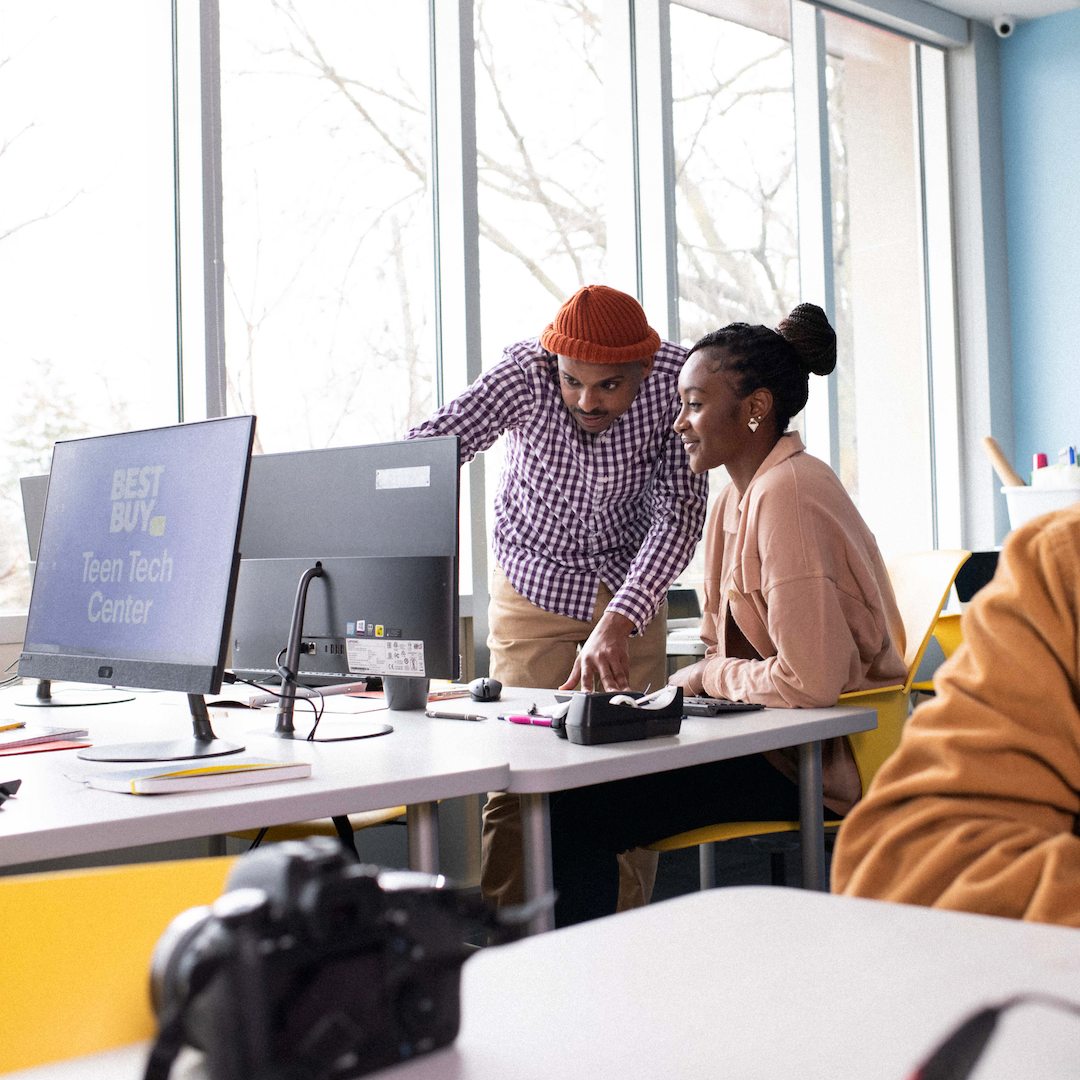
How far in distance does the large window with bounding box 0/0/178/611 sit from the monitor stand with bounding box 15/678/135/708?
494mm

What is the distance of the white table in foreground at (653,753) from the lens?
1.56 m

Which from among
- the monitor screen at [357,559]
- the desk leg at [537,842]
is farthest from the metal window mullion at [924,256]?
the desk leg at [537,842]

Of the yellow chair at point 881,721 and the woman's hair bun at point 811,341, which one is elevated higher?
the woman's hair bun at point 811,341

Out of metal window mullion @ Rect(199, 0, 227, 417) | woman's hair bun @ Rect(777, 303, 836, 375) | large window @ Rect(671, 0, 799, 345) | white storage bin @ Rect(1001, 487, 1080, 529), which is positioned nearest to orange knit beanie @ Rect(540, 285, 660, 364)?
woman's hair bun @ Rect(777, 303, 836, 375)

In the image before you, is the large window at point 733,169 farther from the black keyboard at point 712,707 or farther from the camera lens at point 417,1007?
the camera lens at point 417,1007

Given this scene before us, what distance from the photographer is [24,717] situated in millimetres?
2109

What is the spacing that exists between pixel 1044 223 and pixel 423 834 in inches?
192

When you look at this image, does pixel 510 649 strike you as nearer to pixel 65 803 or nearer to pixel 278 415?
pixel 278 415

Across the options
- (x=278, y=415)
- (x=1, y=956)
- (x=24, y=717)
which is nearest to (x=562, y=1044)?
(x=1, y=956)

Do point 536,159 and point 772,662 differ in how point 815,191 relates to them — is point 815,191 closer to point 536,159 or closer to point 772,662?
point 536,159

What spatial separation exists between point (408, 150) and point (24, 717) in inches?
90.3

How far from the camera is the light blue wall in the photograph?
5.20 metres

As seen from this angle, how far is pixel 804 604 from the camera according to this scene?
1996 millimetres

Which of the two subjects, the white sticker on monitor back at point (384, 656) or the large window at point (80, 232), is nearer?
the white sticker on monitor back at point (384, 656)
